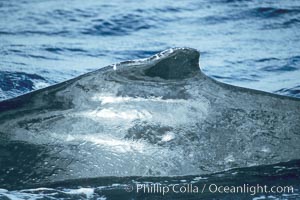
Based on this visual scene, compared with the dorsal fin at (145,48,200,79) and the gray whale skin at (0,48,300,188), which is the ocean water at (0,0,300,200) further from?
the dorsal fin at (145,48,200,79)

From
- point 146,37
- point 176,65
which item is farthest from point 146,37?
point 176,65

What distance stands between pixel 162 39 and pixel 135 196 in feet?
29.0

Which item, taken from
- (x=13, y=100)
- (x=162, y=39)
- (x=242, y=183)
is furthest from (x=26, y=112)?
(x=162, y=39)

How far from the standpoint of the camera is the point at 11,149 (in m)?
4.73

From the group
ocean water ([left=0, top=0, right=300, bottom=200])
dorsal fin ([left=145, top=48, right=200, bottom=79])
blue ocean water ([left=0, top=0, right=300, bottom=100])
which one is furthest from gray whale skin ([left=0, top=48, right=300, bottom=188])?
blue ocean water ([left=0, top=0, right=300, bottom=100])

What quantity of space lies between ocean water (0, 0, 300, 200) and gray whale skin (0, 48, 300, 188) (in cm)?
348

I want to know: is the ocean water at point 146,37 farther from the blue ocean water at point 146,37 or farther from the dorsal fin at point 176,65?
the dorsal fin at point 176,65

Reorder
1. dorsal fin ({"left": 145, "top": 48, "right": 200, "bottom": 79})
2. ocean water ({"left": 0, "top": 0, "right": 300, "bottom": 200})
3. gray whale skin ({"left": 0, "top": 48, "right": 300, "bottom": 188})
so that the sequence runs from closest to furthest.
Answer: gray whale skin ({"left": 0, "top": 48, "right": 300, "bottom": 188}) → dorsal fin ({"left": 145, "top": 48, "right": 200, "bottom": 79}) → ocean water ({"left": 0, "top": 0, "right": 300, "bottom": 200})

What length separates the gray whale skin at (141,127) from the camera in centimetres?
471

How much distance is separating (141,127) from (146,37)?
878 centimetres

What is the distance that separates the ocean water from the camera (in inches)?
408

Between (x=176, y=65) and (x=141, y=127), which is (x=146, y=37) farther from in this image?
(x=141, y=127)

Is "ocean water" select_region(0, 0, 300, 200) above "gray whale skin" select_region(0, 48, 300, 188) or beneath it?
beneath

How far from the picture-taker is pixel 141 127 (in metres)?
4.86
